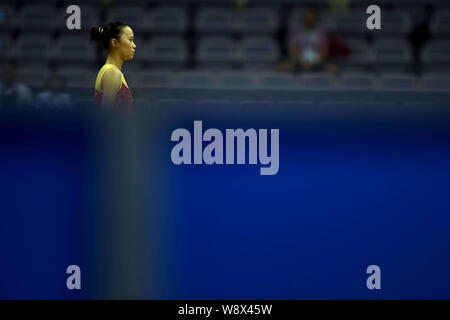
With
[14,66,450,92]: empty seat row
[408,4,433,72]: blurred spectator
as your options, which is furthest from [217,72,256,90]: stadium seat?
[408,4,433,72]: blurred spectator

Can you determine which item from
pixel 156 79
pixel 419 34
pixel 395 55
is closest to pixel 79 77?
pixel 156 79

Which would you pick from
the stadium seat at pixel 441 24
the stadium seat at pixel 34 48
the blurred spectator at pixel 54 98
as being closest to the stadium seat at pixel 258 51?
the stadium seat at pixel 441 24

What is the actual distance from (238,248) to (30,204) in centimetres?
A: 83

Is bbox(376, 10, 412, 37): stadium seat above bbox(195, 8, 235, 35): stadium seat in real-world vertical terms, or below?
below

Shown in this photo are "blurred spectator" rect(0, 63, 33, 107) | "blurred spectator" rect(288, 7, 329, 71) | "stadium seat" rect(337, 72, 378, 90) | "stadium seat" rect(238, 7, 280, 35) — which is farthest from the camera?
"stadium seat" rect(238, 7, 280, 35)

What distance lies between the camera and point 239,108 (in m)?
3.11

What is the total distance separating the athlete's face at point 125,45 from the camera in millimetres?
3248

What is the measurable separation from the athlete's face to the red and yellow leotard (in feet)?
0.22

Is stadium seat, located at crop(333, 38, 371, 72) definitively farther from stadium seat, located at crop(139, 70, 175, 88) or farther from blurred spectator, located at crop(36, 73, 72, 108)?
blurred spectator, located at crop(36, 73, 72, 108)

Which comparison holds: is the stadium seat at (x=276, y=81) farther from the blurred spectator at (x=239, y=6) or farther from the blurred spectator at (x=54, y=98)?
the blurred spectator at (x=239, y=6)

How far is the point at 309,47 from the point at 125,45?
3.50ft

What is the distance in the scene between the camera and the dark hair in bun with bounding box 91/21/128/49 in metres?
3.19

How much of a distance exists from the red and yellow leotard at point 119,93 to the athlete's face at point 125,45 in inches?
2.6
